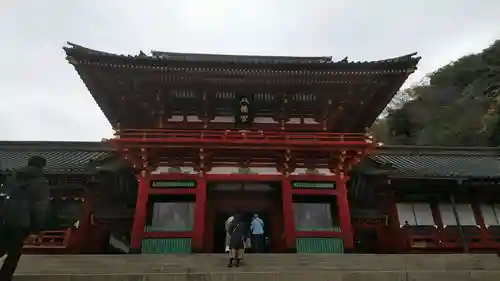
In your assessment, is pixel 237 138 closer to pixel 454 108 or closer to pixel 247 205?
pixel 247 205

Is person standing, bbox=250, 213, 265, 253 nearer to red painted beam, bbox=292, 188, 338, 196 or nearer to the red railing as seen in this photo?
red painted beam, bbox=292, 188, 338, 196

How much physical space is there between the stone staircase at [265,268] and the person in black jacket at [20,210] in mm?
1032

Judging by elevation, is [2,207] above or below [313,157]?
below

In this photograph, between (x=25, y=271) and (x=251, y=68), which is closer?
(x=25, y=271)

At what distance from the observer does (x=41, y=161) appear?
27.9ft

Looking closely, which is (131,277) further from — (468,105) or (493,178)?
(468,105)

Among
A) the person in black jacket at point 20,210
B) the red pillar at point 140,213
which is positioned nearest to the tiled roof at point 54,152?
the red pillar at point 140,213

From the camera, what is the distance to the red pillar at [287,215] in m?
13.6

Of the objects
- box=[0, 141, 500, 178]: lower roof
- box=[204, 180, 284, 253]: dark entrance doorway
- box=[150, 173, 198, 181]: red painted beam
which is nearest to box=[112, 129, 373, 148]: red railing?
box=[150, 173, 198, 181]: red painted beam

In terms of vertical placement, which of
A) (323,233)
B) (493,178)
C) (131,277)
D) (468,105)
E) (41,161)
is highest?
(468,105)

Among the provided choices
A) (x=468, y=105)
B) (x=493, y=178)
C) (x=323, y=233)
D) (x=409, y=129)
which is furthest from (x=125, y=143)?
(x=409, y=129)

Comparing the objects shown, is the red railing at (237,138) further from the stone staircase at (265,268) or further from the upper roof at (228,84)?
the stone staircase at (265,268)

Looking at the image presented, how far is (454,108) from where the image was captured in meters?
42.3

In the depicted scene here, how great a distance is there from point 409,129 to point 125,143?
131ft
